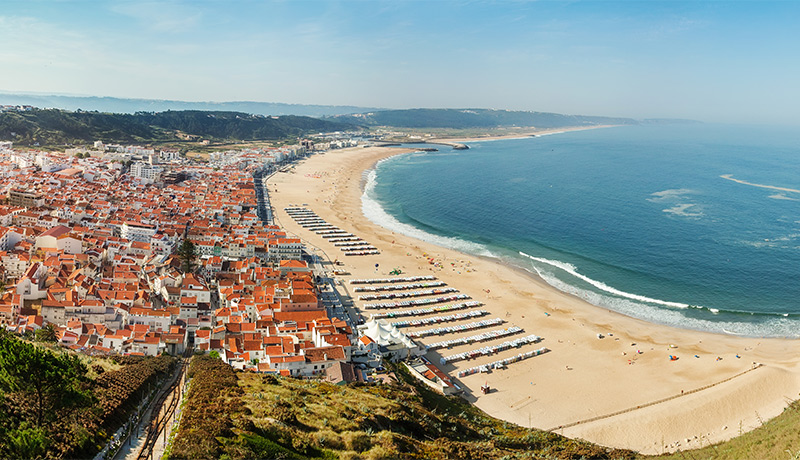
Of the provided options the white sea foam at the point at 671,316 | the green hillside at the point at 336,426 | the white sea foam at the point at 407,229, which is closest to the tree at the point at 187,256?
the green hillside at the point at 336,426

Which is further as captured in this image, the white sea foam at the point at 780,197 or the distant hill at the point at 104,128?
the distant hill at the point at 104,128

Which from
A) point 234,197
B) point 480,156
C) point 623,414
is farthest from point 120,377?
point 480,156

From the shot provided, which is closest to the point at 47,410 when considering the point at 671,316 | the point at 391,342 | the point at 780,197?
the point at 391,342

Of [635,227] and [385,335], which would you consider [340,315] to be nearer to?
[385,335]

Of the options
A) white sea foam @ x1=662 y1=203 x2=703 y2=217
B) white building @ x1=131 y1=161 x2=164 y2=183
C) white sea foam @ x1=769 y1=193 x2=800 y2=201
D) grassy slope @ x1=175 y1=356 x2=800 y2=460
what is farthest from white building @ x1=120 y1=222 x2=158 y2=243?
white sea foam @ x1=769 y1=193 x2=800 y2=201

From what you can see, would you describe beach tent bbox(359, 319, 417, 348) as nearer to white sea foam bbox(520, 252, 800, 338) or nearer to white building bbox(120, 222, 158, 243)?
white sea foam bbox(520, 252, 800, 338)

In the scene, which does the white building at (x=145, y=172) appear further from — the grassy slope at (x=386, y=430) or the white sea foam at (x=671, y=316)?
the grassy slope at (x=386, y=430)

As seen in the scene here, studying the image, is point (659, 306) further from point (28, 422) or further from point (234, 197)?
point (234, 197)
